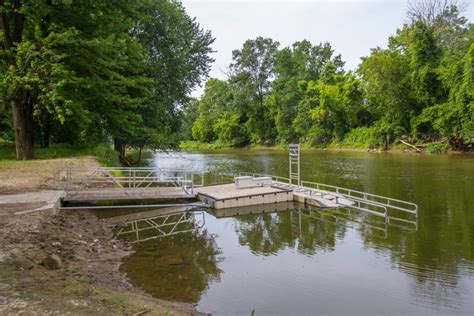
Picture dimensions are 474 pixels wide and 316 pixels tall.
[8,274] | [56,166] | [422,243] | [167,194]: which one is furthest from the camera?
[56,166]

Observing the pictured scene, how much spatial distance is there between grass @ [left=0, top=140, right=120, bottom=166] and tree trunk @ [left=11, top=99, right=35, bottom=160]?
2.79 feet

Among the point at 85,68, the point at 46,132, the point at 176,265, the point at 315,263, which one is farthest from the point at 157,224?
the point at 46,132

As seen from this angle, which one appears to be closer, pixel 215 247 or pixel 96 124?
pixel 215 247

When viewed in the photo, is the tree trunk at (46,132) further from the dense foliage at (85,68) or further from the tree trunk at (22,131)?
the tree trunk at (22,131)

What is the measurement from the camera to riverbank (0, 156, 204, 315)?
197 inches

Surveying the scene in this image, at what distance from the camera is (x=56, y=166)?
17875 mm

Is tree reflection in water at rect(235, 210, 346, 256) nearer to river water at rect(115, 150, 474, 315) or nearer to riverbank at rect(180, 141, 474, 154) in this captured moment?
river water at rect(115, 150, 474, 315)

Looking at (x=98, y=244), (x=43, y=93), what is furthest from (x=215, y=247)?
(x=43, y=93)

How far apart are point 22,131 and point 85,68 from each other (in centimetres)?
501

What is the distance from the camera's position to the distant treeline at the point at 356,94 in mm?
44709

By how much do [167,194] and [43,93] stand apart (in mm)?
8403

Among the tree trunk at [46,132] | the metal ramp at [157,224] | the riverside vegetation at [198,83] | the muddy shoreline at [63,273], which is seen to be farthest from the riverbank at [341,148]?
the muddy shoreline at [63,273]

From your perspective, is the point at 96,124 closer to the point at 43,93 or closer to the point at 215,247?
the point at 43,93

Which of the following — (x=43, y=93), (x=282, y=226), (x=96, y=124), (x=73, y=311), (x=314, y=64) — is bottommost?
(x=282, y=226)
